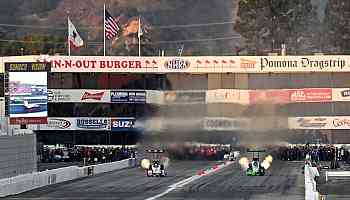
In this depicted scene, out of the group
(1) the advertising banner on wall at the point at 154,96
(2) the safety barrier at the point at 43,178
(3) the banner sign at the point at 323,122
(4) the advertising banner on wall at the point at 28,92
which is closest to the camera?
(2) the safety barrier at the point at 43,178

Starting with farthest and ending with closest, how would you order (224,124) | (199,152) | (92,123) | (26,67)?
(92,123) → (224,124) → (199,152) → (26,67)

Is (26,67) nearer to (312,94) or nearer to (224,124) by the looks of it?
(224,124)

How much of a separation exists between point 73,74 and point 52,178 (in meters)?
A: 45.6

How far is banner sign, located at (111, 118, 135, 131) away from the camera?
9153cm

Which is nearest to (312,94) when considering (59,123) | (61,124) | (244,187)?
(61,124)

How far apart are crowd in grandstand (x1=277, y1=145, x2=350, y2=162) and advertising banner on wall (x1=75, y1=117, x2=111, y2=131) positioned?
22911 millimetres

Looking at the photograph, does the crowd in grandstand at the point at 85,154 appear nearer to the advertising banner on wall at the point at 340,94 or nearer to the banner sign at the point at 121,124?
the banner sign at the point at 121,124

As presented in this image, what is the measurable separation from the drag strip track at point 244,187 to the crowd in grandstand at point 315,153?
18.6 metres

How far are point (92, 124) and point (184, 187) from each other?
Answer: 49.5 meters

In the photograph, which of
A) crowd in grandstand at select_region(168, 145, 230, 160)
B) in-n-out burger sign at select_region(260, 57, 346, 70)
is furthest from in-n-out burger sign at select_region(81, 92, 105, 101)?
in-n-out burger sign at select_region(260, 57, 346, 70)

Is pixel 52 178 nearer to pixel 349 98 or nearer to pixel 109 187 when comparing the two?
pixel 109 187

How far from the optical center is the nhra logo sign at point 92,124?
9200 cm

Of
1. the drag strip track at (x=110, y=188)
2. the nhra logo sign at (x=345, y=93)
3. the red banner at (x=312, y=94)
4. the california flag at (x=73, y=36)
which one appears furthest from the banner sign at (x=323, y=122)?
the drag strip track at (x=110, y=188)

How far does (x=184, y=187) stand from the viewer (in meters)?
43.7
